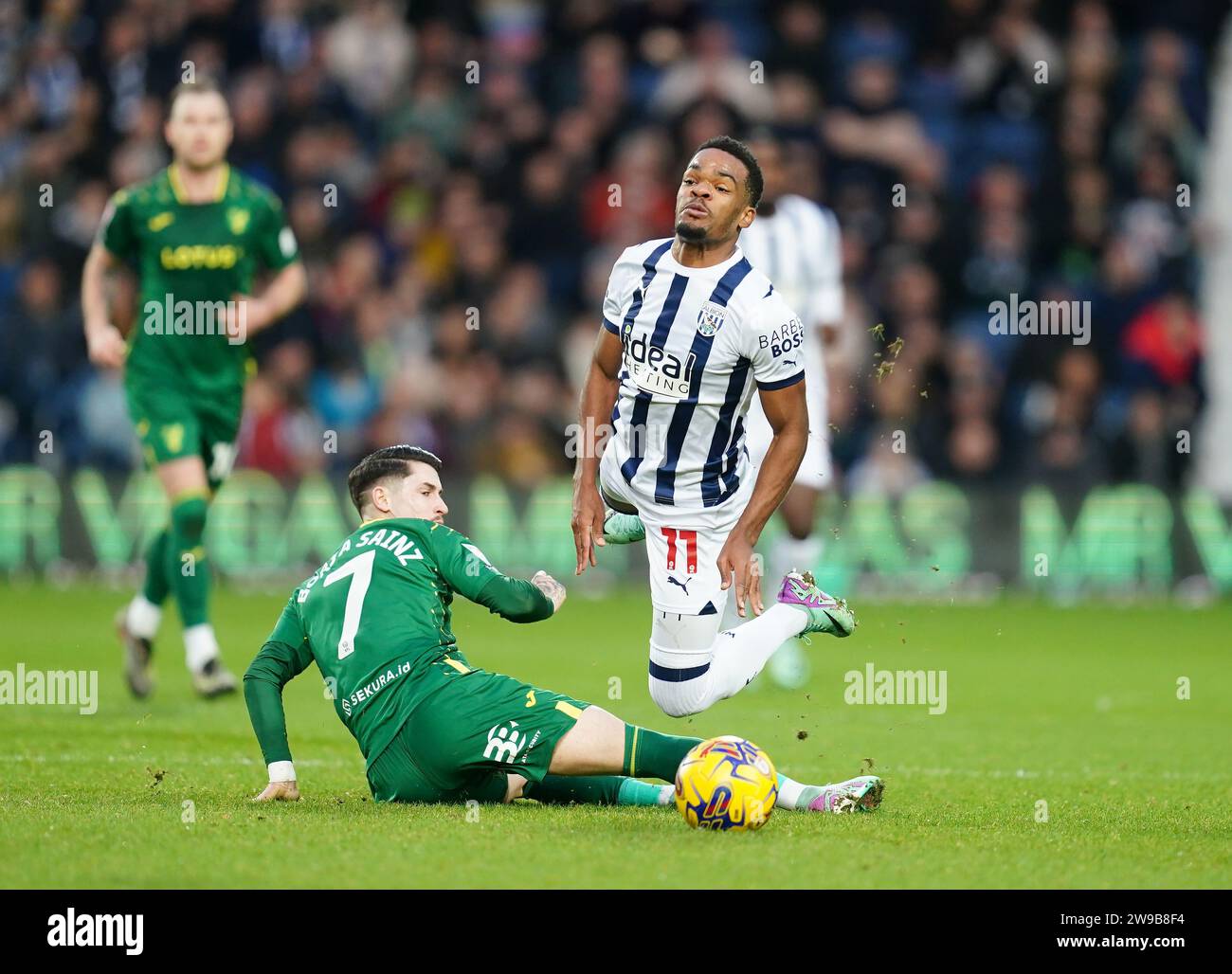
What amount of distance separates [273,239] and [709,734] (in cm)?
373

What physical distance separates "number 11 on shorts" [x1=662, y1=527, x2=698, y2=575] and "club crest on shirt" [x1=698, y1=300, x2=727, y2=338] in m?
0.82

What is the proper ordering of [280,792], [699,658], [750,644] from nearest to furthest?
[280,792], [699,658], [750,644]

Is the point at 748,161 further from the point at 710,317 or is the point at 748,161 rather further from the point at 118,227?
the point at 118,227

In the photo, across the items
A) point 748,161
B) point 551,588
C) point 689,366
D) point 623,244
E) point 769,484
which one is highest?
point 623,244

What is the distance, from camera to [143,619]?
9.92 m

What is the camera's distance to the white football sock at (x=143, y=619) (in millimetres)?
9906

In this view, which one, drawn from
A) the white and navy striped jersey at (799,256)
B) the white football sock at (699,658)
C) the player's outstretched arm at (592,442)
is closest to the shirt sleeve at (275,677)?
the player's outstretched arm at (592,442)

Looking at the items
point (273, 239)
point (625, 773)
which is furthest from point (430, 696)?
point (273, 239)

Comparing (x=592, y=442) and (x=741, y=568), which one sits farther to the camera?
(x=592, y=442)

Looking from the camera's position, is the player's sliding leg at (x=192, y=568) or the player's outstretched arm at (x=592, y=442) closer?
the player's outstretched arm at (x=592, y=442)

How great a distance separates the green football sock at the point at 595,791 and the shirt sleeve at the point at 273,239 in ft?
14.8

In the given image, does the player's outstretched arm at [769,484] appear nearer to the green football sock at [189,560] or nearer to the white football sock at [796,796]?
the white football sock at [796,796]

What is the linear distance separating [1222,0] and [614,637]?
10.2m

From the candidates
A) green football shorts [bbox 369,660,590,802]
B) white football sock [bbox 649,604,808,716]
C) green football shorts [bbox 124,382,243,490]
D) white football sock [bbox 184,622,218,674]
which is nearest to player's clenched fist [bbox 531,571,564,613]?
green football shorts [bbox 369,660,590,802]
